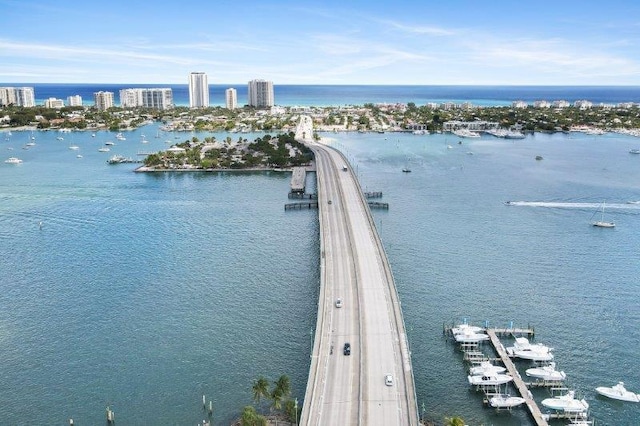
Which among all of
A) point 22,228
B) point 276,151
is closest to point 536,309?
point 22,228

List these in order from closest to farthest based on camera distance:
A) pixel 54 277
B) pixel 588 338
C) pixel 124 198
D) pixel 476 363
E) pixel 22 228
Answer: pixel 476 363
pixel 588 338
pixel 54 277
pixel 22 228
pixel 124 198

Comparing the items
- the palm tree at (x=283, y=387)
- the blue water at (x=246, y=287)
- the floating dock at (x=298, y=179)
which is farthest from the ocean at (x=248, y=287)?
the floating dock at (x=298, y=179)

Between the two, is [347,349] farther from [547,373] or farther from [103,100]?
[103,100]

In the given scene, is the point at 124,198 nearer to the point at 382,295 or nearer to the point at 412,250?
the point at 412,250

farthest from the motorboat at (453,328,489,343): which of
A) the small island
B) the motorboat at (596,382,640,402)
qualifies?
the small island

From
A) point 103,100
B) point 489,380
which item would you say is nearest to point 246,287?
point 489,380

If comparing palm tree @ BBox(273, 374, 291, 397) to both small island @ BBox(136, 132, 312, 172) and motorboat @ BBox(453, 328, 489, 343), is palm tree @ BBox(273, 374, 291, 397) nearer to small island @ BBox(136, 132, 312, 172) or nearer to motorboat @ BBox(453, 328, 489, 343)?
motorboat @ BBox(453, 328, 489, 343)
